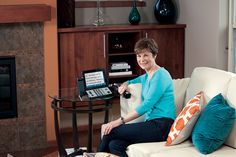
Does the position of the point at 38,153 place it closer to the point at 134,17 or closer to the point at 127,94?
the point at 127,94

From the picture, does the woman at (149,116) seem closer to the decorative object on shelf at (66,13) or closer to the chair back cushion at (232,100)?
the chair back cushion at (232,100)

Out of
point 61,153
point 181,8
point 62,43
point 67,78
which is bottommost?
point 61,153

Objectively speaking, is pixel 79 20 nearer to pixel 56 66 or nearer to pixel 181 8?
pixel 56 66

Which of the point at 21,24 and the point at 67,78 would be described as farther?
the point at 67,78

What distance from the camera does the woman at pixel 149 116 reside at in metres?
3.70

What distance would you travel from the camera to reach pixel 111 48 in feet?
18.1

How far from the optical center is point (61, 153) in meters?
4.25

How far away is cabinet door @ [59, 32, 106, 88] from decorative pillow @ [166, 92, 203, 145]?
188cm

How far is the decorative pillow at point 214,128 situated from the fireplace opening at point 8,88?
6.98 ft

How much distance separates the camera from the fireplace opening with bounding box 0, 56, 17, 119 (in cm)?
486

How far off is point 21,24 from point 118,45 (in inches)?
46.1

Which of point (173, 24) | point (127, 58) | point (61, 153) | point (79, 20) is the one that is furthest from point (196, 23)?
point (61, 153)

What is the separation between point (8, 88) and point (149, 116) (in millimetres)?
1699

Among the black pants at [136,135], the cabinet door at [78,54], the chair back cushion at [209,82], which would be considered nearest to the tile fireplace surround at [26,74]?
the cabinet door at [78,54]
